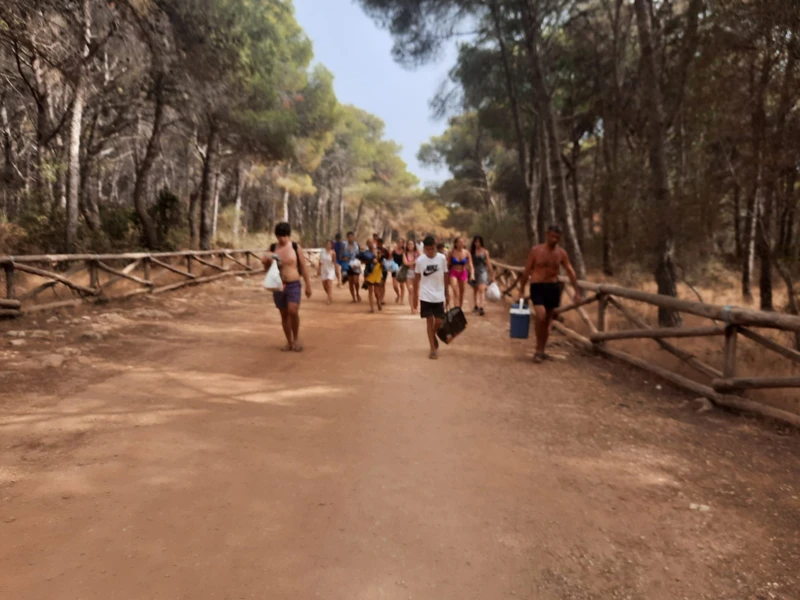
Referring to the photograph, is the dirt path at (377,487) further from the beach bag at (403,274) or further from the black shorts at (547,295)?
the beach bag at (403,274)

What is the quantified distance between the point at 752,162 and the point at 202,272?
13.9 metres

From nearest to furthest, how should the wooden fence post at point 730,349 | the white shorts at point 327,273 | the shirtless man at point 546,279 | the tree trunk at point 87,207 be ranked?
the wooden fence post at point 730,349, the shirtless man at point 546,279, the white shorts at point 327,273, the tree trunk at point 87,207

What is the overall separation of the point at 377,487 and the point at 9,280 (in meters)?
7.61

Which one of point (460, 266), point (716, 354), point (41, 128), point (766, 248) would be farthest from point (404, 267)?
point (41, 128)

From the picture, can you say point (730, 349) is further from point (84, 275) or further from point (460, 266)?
point (84, 275)

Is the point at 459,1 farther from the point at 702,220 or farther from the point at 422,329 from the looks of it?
the point at 422,329

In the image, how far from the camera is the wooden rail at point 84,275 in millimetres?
8201

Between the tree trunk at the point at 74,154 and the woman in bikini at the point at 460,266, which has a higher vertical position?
the tree trunk at the point at 74,154

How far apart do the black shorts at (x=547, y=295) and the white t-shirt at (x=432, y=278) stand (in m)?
1.26

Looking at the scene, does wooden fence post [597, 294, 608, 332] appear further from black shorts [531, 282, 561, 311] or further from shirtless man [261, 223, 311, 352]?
shirtless man [261, 223, 311, 352]

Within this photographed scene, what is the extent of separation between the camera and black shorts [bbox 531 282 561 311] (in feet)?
23.2

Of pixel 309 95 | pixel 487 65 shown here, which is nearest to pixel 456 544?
pixel 487 65

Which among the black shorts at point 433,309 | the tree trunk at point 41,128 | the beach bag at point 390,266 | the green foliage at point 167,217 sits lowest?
the black shorts at point 433,309

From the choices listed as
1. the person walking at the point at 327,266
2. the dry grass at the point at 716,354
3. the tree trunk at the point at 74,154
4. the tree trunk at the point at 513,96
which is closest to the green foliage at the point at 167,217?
the tree trunk at the point at 74,154
